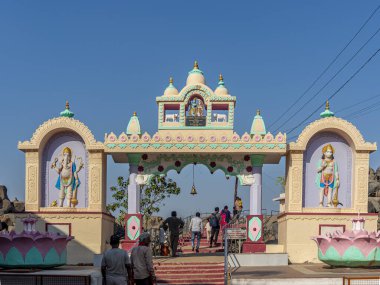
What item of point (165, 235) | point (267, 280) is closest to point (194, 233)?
point (165, 235)

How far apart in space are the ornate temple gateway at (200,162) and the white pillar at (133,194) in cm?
3

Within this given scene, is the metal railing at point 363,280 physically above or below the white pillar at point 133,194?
below

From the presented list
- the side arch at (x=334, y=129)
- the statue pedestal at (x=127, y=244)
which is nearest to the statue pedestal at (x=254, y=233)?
the side arch at (x=334, y=129)

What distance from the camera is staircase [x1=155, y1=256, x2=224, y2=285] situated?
16422mm

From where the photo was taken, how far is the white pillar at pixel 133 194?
20.4 m

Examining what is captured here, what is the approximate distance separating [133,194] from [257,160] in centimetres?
431

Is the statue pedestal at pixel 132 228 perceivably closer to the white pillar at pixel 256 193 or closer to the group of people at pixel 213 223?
the group of people at pixel 213 223

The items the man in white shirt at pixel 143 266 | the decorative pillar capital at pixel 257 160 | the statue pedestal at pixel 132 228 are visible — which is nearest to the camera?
the man in white shirt at pixel 143 266

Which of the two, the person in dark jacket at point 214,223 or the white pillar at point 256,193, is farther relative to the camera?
the person in dark jacket at point 214,223

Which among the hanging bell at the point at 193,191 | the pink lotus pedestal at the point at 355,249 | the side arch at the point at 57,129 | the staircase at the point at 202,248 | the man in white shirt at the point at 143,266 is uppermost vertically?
the side arch at the point at 57,129

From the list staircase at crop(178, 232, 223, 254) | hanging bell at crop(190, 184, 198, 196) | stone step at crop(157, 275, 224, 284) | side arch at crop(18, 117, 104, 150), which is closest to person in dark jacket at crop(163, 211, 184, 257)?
staircase at crop(178, 232, 223, 254)

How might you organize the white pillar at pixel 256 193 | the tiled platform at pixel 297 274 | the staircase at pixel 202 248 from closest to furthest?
1. the tiled platform at pixel 297 274
2. the white pillar at pixel 256 193
3. the staircase at pixel 202 248

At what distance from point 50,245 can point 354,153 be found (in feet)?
33.7

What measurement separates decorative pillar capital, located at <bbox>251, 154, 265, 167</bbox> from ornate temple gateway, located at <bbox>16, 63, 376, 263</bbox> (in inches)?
1.3
